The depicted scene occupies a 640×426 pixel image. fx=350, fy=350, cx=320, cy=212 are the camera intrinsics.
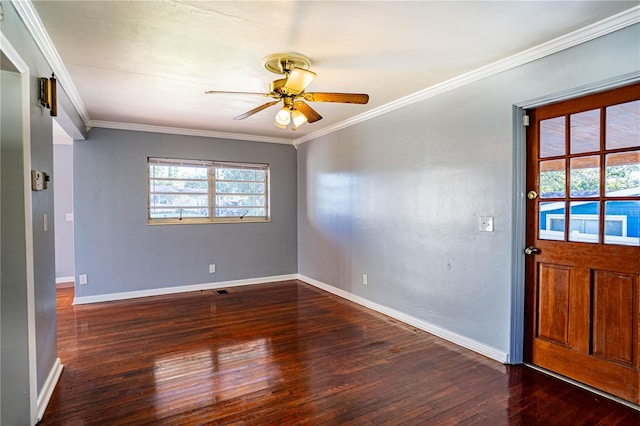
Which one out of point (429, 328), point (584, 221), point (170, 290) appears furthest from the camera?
point (170, 290)

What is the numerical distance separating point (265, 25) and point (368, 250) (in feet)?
9.46

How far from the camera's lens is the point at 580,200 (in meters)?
2.45

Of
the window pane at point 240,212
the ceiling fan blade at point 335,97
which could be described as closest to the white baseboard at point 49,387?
the ceiling fan blade at point 335,97

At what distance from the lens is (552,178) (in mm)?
2613

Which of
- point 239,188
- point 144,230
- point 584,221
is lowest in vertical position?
point 144,230

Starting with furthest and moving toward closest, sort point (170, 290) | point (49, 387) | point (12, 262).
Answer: point (170, 290), point (49, 387), point (12, 262)

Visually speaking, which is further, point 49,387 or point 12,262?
point 49,387

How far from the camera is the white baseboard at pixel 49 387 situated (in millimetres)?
2128

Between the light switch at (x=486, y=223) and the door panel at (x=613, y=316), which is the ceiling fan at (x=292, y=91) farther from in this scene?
the door panel at (x=613, y=316)

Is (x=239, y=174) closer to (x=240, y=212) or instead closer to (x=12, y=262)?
(x=240, y=212)

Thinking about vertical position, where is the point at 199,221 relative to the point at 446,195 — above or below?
below

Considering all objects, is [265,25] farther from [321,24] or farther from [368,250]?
[368,250]

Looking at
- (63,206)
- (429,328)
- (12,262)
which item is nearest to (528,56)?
(429,328)

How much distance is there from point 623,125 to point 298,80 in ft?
6.96
